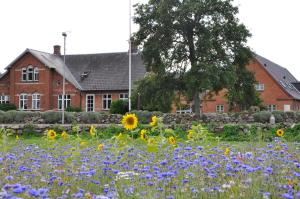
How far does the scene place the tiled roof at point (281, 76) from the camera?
195 feet

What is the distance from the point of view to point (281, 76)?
67.1 m

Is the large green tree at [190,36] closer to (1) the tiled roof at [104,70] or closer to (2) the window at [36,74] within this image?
(1) the tiled roof at [104,70]

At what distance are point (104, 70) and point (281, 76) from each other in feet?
84.4

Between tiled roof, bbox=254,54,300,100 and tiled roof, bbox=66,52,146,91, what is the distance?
15272 mm

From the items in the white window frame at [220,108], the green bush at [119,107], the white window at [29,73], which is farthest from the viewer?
the white window frame at [220,108]

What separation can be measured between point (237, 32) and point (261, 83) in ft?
74.5

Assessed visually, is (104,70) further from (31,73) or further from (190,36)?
(190,36)

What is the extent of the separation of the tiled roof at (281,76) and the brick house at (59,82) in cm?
1636

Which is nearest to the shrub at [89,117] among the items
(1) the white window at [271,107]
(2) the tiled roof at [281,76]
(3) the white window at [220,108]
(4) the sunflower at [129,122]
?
(4) the sunflower at [129,122]

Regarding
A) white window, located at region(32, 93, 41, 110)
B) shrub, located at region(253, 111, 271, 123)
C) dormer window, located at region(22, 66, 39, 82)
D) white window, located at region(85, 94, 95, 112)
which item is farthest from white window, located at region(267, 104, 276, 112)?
dormer window, located at region(22, 66, 39, 82)

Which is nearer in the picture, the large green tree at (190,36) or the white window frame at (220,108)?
the large green tree at (190,36)

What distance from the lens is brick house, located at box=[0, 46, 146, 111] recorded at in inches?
2089

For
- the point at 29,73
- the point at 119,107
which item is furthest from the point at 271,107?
the point at 29,73

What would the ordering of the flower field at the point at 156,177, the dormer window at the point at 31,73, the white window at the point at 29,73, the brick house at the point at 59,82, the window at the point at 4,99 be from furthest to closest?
the window at the point at 4,99
the white window at the point at 29,73
the dormer window at the point at 31,73
the brick house at the point at 59,82
the flower field at the point at 156,177
